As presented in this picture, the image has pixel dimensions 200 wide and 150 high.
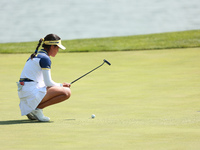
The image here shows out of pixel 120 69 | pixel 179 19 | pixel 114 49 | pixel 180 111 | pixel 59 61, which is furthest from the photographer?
pixel 179 19

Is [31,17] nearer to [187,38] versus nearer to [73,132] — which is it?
[187,38]

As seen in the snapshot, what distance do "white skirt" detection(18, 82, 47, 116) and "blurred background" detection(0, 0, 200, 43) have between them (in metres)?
15.9

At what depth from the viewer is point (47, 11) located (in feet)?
83.0

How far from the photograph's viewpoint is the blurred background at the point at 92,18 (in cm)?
2361

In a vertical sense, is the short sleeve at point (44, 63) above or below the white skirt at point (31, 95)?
above

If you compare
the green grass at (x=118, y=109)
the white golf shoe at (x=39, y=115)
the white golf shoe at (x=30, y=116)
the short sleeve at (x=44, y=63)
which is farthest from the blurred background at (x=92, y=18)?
the short sleeve at (x=44, y=63)

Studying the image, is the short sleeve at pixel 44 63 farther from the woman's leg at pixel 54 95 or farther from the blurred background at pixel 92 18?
the blurred background at pixel 92 18

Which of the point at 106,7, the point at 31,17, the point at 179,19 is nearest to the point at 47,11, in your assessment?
the point at 31,17

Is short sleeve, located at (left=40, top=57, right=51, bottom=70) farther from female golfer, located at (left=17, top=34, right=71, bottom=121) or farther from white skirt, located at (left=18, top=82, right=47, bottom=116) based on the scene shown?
white skirt, located at (left=18, top=82, right=47, bottom=116)

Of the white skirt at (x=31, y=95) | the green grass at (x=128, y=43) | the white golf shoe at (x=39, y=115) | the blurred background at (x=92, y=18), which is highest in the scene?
the blurred background at (x=92, y=18)

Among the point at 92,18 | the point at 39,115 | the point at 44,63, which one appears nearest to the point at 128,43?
the point at 92,18

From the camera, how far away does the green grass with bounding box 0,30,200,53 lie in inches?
778

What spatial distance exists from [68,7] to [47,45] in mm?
18246

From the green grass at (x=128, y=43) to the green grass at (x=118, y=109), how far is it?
9.90ft
